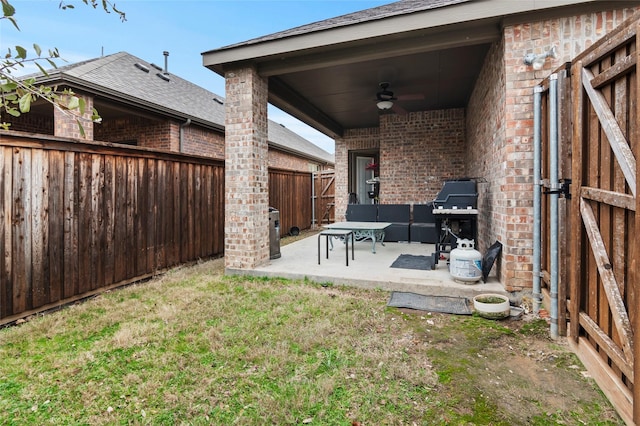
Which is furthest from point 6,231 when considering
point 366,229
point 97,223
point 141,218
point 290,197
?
point 290,197

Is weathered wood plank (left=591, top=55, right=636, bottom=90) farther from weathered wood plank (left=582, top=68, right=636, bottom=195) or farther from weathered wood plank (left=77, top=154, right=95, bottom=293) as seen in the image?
weathered wood plank (left=77, top=154, right=95, bottom=293)

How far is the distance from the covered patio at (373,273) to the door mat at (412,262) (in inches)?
4.3

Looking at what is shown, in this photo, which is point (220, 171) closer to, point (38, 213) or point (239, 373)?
point (38, 213)

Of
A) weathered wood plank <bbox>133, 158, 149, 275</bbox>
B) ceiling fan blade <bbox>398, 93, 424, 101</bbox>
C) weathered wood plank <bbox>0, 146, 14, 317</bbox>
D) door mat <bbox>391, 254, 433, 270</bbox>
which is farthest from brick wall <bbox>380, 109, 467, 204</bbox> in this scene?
weathered wood plank <bbox>0, 146, 14, 317</bbox>

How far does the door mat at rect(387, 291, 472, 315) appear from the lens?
3.37m

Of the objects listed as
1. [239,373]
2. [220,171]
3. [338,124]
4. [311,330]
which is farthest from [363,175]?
[239,373]

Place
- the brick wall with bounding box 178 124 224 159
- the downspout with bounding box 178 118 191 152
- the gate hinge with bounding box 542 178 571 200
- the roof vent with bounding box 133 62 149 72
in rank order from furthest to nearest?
the roof vent with bounding box 133 62 149 72, the brick wall with bounding box 178 124 224 159, the downspout with bounding box 178 118 191 152, the gate hinge with bounding box 542 178 571 200

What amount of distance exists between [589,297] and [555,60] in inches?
99.4

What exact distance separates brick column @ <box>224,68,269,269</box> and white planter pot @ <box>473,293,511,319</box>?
2999 millimetres

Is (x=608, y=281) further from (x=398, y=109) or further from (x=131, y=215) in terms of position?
(x=398, y=109)

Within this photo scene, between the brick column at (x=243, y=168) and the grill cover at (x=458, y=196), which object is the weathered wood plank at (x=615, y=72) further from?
the brick column at (x=243, y=168)

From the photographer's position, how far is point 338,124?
9.32 m

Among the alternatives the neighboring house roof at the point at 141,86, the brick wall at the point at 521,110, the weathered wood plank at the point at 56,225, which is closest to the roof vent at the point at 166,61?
the neighboring house roof at the point at 141,86

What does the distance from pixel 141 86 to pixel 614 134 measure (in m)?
9.31
